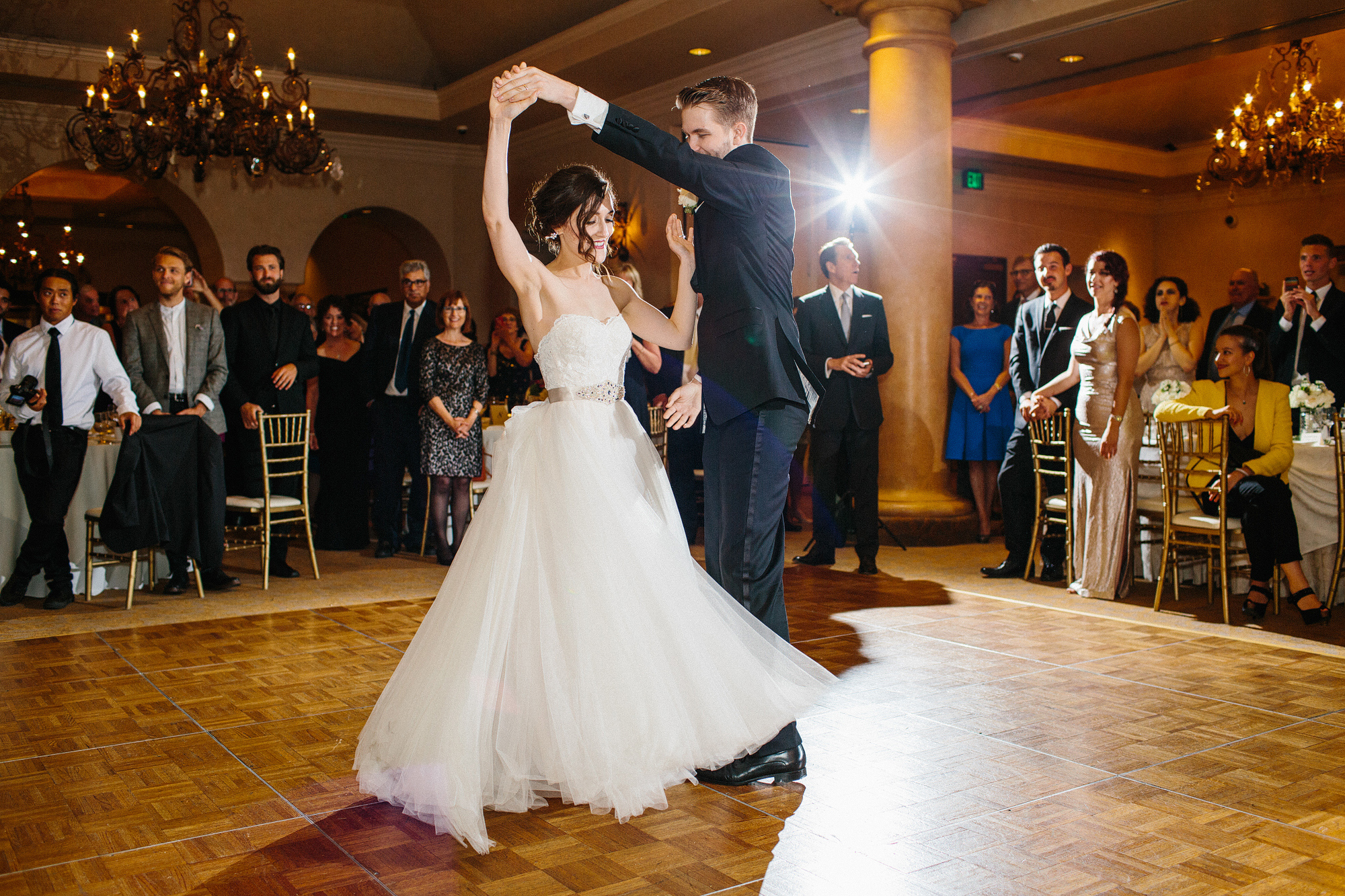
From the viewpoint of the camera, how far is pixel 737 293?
257 centimetres

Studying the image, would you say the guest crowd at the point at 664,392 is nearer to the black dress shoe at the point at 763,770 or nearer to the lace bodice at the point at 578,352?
the lace bodice at the point at 578,352

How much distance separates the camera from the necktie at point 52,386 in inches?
199

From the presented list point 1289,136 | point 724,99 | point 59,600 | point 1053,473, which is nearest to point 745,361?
point 724,99

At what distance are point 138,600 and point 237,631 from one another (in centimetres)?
106

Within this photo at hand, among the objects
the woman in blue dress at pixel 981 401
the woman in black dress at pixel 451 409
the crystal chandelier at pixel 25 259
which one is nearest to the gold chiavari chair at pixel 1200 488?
the woman in blue dress at pixel 981 401

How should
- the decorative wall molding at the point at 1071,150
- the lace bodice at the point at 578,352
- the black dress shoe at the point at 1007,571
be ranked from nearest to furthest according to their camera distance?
1. the lace bodice at the point at 578,352
2. the black dress shoe at the point at 1007,571
3. the decorative wall molding at the point at 1071,150

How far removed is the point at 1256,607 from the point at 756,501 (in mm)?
3225

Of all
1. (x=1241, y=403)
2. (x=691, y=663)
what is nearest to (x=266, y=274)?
(x=691, y=663)

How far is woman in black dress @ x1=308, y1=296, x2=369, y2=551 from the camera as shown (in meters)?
6.88

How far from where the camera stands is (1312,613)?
4.62m

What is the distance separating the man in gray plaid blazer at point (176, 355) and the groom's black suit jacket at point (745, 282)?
11.4ft

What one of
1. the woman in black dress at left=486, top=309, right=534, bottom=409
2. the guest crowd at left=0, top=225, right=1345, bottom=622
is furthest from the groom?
the woman in black dress at left=486, top=309, right=534, bottom=409

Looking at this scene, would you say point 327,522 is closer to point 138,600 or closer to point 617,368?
point 138,600

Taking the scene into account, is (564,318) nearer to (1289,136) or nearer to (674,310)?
(674,310)
